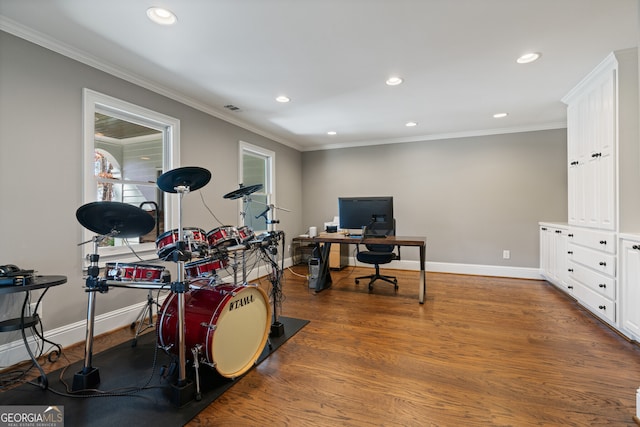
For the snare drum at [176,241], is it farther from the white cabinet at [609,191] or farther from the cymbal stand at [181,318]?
the white cabinet at [609,191]

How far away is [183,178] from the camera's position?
1.71 meters

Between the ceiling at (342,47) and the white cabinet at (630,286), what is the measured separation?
1.64 metres

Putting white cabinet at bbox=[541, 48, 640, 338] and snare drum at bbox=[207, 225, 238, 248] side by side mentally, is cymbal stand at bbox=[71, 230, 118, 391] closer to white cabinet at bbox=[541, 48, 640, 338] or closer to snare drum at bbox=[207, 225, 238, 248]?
snare drum at bbox=[207, 225, 238, 248]

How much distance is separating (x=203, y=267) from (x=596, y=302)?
11.5ft

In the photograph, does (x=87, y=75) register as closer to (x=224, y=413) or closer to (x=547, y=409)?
(x=224, y=413)

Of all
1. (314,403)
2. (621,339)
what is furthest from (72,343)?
(621,339)

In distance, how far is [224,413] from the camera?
61.1 inches

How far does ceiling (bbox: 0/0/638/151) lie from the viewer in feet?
6.05

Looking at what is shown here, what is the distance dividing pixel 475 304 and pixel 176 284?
10.4ft

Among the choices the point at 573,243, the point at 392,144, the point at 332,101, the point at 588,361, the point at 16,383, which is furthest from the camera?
the point at 392,144

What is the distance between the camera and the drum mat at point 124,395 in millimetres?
1512

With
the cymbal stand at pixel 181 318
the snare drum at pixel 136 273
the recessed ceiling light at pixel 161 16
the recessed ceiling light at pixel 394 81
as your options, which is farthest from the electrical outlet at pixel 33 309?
the recessed ceiling light at pixel 394 81

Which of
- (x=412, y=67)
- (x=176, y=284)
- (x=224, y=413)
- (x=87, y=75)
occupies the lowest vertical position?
(x=224, y=413)

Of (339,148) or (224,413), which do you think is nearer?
(224,413)
